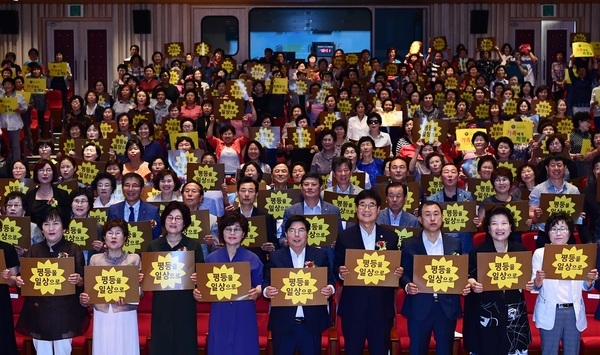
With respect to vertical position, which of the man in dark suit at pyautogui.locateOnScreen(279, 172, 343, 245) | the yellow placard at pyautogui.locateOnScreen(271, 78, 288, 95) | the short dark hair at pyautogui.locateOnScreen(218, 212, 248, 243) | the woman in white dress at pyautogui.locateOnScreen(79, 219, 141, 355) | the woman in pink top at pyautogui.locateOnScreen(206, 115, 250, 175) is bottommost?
the woman in white dress at pyautogui.locateOnScreen(79, 219, 141, 355)

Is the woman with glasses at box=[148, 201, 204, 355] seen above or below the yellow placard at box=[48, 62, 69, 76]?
below

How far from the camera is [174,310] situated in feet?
24.0

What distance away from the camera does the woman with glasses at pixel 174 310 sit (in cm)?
732

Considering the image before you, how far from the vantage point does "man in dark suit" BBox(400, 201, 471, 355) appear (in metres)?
A: 7.27

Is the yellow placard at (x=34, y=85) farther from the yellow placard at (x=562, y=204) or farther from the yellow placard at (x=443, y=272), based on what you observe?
the yellow placard at (x=443, y=272)

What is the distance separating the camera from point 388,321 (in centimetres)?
745

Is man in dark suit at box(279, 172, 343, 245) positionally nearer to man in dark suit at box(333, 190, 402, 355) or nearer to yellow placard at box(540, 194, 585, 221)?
man in dark suit at box(333, 190, 402, 355)

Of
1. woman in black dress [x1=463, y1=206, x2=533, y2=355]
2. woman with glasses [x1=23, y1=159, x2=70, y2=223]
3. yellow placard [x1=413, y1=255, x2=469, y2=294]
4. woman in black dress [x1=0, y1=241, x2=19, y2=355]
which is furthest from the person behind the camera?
woman with glasses [x1=23, y1=159, x2=70, y2=223]

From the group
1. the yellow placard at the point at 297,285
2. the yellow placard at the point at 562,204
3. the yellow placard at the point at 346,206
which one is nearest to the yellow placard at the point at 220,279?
the yellow placard at the point at 297,285

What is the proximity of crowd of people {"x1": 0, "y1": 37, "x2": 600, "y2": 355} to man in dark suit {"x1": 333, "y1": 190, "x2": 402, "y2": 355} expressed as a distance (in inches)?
0.4

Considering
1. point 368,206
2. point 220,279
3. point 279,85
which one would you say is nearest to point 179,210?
point 220,279

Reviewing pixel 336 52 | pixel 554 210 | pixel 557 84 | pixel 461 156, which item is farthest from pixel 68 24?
pixel 554 210

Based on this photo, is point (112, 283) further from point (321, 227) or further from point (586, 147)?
point (586, 147)

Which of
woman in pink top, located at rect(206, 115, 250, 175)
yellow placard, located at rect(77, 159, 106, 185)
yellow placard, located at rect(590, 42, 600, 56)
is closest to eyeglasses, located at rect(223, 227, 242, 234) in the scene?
yellow placard, located at rect(77, 159, 106, 185)
